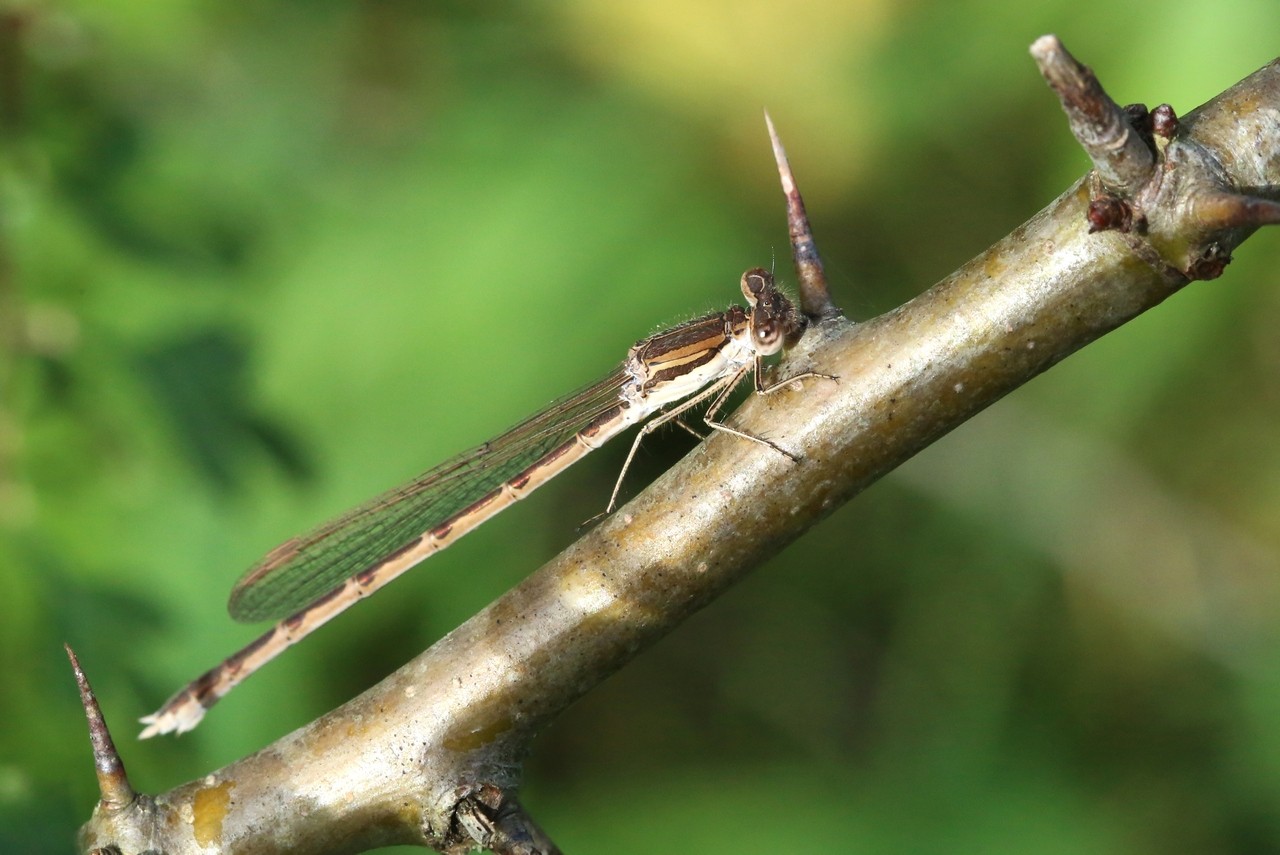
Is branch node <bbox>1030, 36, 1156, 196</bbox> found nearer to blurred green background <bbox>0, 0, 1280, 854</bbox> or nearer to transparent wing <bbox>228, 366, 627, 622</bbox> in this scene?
blurred green background <bbox>0, 0, 1280, 854</bbox>

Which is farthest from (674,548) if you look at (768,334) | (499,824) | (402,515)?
(402,515)

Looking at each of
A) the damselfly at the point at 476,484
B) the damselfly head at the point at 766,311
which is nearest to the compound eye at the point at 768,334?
the damselfly head at the point at 766,311

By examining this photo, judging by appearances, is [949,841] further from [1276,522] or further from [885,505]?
[1276,522]

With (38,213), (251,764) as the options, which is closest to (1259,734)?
(251,764)

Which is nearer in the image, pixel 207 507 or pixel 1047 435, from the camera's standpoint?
pixel 207 507

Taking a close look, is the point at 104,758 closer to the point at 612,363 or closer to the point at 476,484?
the point at 476,484

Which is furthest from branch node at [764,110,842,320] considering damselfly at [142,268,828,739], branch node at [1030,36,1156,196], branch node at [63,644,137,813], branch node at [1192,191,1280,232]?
branch node at [63,644,137,813]
